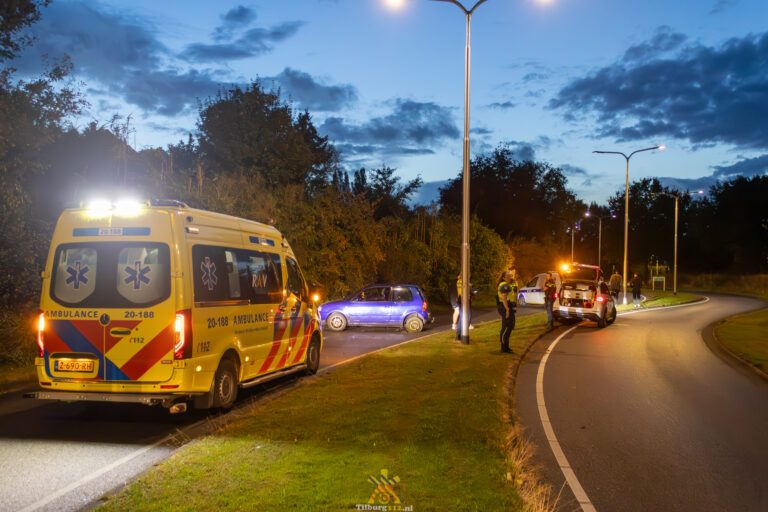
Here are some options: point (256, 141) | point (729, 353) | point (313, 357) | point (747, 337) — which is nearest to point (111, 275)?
point (313, 357)

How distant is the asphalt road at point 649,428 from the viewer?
21.6 ft

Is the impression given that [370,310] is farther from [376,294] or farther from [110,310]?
[110,310]

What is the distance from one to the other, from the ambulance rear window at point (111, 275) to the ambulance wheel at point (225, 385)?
1.45 meters

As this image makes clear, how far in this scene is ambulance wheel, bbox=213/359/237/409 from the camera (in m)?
9.38

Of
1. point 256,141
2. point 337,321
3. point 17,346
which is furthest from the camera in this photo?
point 256,141

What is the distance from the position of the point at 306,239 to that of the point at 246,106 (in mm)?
15321

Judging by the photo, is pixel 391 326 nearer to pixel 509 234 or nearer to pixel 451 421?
pixel 451 421

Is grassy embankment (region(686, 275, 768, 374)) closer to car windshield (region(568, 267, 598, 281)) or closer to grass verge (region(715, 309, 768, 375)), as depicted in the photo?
grass verge (region(715, 309, 768, 375))

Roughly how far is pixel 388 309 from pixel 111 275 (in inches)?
568

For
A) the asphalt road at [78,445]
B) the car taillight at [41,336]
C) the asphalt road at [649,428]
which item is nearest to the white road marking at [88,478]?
the asphalt road at [78,445]

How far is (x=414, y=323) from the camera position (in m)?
22.8

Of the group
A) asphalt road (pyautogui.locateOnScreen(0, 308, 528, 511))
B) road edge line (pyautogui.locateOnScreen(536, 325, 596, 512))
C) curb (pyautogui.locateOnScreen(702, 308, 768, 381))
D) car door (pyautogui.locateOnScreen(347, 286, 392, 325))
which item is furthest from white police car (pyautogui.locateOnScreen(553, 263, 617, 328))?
asphalt road (pyautogui.locateOnScreen(0, 308, 528, 511))

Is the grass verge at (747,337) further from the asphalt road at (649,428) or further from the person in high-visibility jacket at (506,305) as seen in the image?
the person in high-visibility jacket at (506,305)

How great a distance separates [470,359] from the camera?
15.6m
